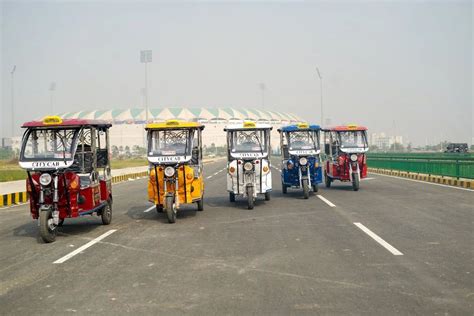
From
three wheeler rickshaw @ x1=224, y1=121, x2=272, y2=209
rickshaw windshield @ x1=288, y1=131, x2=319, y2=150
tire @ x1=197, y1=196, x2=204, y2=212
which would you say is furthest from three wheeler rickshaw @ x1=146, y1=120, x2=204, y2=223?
rickshaw windshield @ x1=288, y1=131, x2=319, y2=150

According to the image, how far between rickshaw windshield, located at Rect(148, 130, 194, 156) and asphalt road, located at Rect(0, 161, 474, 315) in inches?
67.8

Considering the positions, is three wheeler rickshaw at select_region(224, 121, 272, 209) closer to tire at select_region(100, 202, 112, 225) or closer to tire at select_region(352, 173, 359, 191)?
tire at select_region(100, 202, 112, 225)

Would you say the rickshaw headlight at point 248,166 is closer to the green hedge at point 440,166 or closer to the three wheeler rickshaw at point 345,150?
the three wheeler rickshaw at point 345,150

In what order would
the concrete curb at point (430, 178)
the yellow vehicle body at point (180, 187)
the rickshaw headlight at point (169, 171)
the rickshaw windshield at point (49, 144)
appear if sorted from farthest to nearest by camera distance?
the concrete curb at point (430, 178), the yellow vehicle body at point (180, 187), the rickshaw headlight at point (169, 171), the rickshaw windshield at point (49, 144)

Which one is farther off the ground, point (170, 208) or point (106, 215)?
point (170, 208)

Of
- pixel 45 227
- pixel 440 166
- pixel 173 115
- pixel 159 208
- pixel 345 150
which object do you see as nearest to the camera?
pixel 45 227

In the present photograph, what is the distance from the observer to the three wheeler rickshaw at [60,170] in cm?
1007

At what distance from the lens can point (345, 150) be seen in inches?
792

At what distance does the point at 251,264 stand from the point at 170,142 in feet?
24.3

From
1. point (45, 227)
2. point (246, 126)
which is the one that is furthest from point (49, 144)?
point (246, 126)

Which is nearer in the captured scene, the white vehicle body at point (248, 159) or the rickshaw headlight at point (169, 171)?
the rickshaw headlight at point (169, 171)

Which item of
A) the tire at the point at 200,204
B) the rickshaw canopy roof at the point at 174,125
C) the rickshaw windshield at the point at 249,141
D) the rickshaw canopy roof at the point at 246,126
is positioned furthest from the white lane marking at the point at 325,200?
the rickshaw canopy roof at the point at 174,125

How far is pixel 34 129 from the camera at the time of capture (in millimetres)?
10766

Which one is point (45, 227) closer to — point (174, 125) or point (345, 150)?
point (174, 125)
